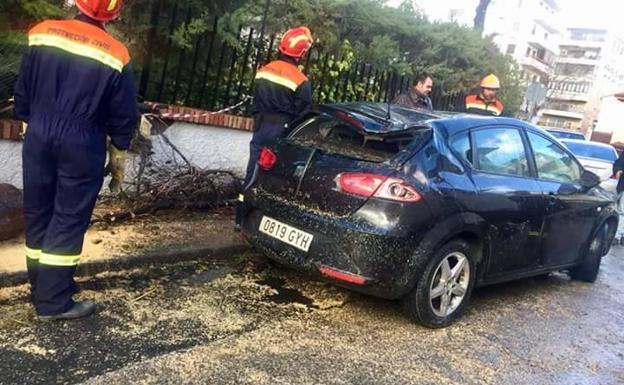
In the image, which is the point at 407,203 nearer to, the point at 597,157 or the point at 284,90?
the point at 284,90

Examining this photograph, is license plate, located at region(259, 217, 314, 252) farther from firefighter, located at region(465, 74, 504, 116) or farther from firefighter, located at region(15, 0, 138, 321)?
firefighter, located at region(465, 74, 504, 116)

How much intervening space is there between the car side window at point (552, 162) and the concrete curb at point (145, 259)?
2.62 m

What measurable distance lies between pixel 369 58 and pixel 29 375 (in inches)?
291

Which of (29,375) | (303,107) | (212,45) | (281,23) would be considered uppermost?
(281,23)

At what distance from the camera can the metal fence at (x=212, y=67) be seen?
593 centimetres

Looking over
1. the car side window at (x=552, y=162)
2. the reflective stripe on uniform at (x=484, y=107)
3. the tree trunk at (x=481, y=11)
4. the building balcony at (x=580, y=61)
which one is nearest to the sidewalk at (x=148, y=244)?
the car side window at (x=552, y=162)

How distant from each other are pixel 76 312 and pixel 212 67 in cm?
380

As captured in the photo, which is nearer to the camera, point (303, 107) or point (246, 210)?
point (246, 210)

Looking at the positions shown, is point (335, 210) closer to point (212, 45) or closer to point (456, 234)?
point (456, 234)

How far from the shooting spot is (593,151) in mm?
16844

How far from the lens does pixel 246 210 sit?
4352mm

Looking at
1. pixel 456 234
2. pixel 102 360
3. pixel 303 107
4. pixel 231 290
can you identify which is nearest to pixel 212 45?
pixel 303 107

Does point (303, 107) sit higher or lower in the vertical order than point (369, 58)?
lower

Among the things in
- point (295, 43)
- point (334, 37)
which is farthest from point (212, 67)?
point (334, 37)
